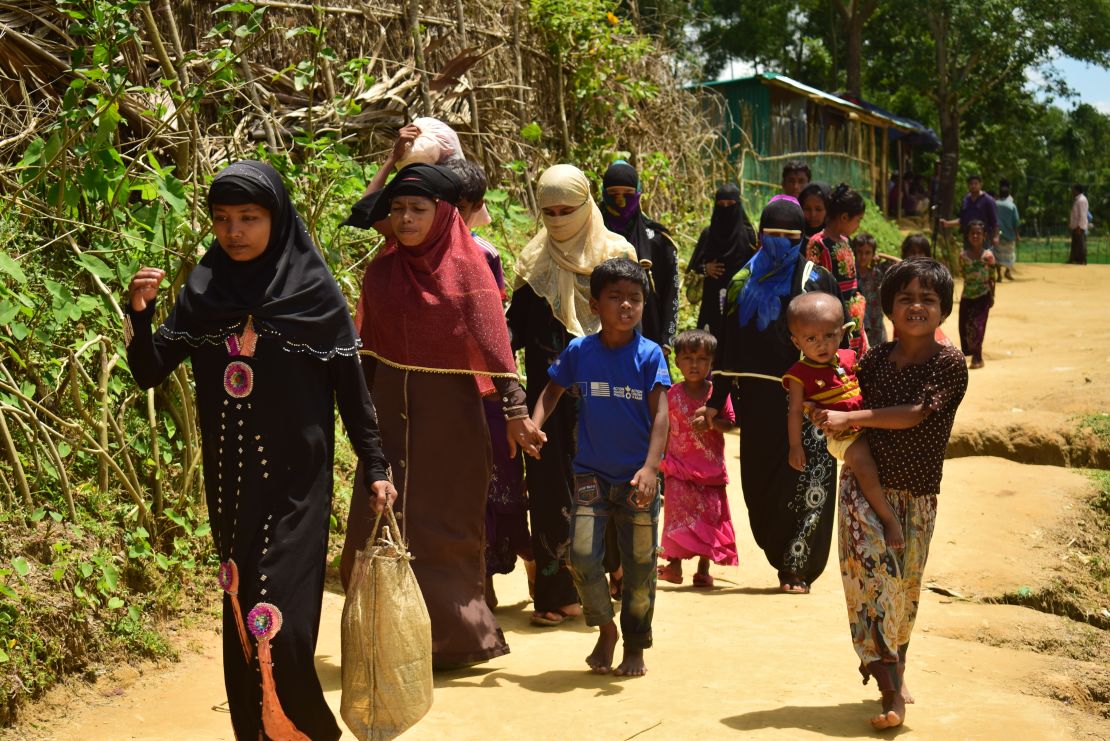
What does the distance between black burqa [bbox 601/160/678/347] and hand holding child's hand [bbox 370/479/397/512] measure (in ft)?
8.75

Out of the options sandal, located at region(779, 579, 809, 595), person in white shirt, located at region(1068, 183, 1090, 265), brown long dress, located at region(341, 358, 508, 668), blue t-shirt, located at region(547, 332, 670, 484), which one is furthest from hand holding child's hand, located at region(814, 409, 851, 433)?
person in white shirt, located at region(1068, 183, 1090, 265)

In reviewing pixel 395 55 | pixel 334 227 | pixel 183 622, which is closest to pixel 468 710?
pixel 183 622

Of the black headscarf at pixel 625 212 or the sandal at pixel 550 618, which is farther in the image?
the black headscarf at pixel 625 212

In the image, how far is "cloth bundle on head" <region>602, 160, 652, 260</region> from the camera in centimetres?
607

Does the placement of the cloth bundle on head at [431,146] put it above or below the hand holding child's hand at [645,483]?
above

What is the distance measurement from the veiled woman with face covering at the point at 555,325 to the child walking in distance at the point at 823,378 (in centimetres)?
130

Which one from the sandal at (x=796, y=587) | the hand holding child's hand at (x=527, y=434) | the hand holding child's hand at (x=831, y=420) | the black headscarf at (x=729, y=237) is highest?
the black headscarf at (x=729, y=237)

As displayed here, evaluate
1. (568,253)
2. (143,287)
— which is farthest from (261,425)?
(568,253)

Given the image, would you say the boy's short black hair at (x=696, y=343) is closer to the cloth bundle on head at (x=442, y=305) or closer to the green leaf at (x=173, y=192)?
the cloth bundle on head at (x=442, y=305)

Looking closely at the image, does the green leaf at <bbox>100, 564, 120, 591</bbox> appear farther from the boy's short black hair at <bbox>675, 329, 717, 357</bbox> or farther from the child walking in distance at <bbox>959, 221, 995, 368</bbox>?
the child walking in distance at <bbox>959, 221, 995, 368</bbox>

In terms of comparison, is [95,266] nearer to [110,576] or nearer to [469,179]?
[110,576]

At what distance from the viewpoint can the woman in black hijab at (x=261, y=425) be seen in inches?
133

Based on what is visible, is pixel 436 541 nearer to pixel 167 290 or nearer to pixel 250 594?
pixel 250 594

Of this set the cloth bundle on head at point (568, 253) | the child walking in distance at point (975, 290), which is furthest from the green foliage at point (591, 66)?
the cloth bundle on head at point (568, 253)
